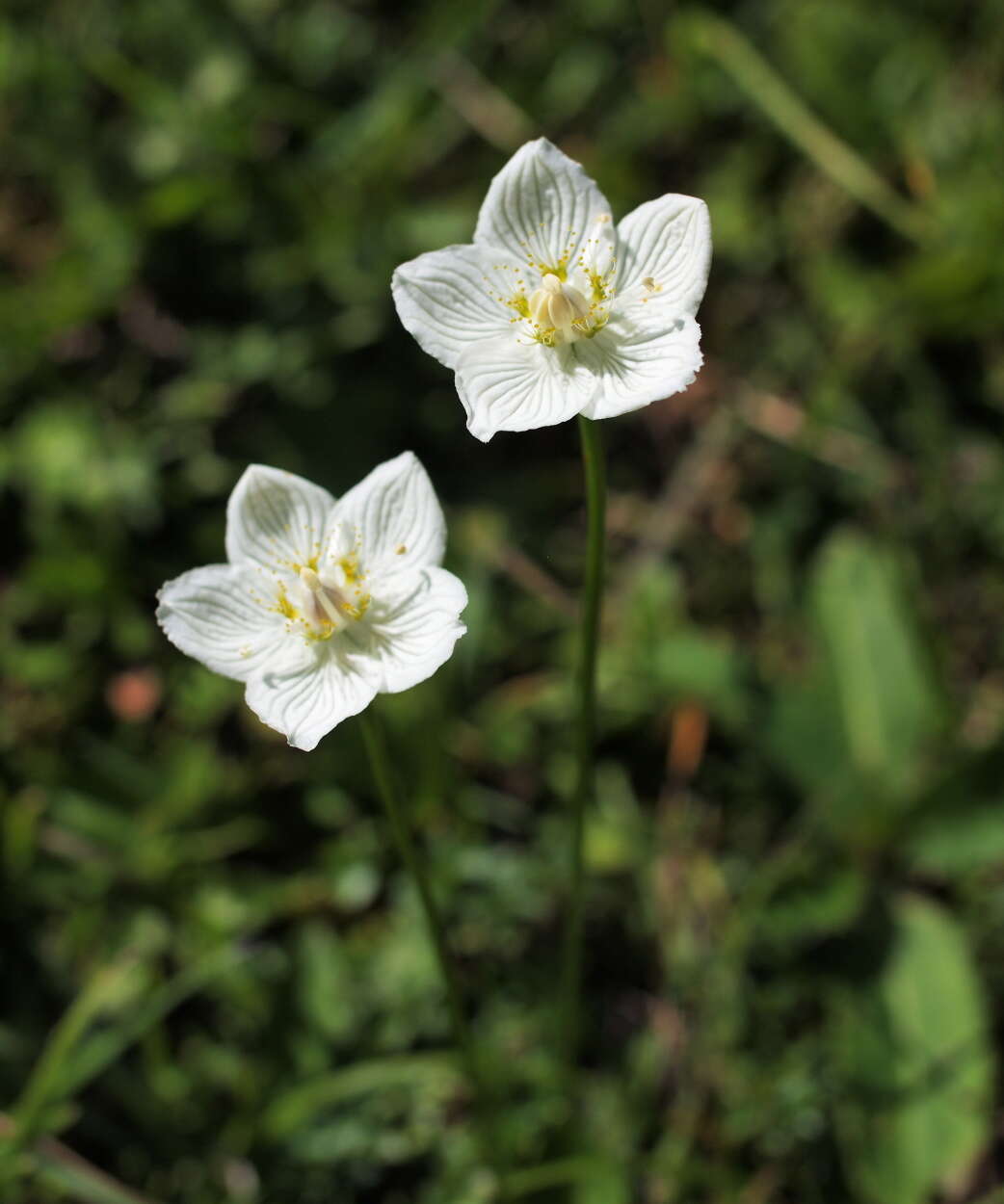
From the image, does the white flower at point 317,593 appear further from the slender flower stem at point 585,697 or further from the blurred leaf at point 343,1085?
the blurred leaf at point 343,1085

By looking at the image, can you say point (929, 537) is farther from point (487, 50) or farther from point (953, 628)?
point (487, 50)

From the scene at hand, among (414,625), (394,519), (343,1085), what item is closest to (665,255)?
(394,519)

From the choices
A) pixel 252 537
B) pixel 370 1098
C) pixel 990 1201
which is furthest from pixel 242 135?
pixel 990 1201

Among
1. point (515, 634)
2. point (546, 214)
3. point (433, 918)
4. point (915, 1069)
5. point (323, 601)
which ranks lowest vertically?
point (915, 1069)

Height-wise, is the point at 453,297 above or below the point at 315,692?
above

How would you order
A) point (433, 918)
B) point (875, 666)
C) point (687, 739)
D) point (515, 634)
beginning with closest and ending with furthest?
point (433, 918)
point (875, 666)
point (687, 739)
point (515, 634)

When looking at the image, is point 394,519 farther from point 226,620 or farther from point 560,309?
point 560,309

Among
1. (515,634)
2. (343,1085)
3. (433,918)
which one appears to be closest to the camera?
(433,918)
